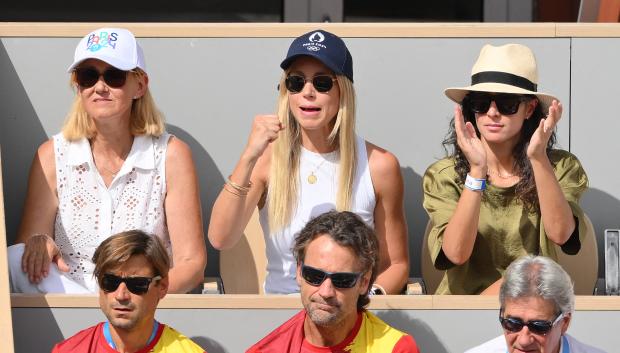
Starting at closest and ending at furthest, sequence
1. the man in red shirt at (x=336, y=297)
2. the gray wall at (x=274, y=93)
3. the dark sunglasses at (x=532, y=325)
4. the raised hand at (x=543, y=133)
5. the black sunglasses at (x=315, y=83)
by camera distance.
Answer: the dark sunglasses at (x=532, y=325), the man in red shirt at (x=336, y=297), the raised hand at (x=543, y=133), the black sunglasses at (x=315, y=83), the gray wall at (x=274, y=93)

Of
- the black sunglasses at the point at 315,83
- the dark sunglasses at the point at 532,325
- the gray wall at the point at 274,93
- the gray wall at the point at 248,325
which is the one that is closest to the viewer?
the dark sunglasses at the point at 532,325

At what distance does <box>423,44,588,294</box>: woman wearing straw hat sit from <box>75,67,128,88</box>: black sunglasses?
1201 millimetres

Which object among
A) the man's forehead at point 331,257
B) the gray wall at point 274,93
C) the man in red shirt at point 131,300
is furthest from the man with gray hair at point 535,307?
the gray wall at point 274,93

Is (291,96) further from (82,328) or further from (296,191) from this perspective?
(82,328)

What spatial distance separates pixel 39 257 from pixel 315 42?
1.26 meters

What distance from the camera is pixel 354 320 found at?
451cm

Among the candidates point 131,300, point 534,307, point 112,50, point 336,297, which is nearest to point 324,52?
point 112,50

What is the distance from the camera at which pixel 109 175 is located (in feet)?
17.8

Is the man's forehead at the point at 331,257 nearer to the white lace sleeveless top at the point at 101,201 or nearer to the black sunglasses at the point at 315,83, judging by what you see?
the black sunglasses at the point at 315,83

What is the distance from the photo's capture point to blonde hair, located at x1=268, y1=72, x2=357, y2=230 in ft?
17.2

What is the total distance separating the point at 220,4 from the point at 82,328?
4828mm

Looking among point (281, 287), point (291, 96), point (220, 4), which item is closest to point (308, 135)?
point (291, 96)

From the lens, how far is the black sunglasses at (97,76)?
5.28m

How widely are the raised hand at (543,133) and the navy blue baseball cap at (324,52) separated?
75 cm
